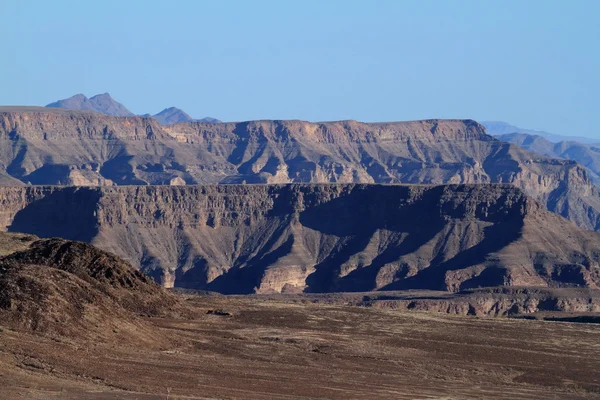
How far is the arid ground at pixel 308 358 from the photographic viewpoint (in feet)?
193

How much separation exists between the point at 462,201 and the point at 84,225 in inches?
2156

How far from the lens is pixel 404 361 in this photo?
78500mm

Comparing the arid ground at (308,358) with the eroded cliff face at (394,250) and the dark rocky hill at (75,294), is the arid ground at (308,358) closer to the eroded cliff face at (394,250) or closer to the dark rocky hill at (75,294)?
the dark rocky hill at (75,294)

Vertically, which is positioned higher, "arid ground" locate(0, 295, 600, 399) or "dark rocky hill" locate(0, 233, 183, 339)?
"dark rocky hill" locate(0, 233, 183, 339)

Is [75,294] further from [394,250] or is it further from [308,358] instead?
[394,250]

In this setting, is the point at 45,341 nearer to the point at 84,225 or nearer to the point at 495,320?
the point at 495,320

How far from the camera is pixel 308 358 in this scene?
7569 cm

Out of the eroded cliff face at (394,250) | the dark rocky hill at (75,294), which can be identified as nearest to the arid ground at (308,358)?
the dark rocky hill at (75,294)

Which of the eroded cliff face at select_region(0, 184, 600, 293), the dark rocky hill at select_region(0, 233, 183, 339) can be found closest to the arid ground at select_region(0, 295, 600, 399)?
the dark rocky hill at select_region(0, 233, 183, 339)

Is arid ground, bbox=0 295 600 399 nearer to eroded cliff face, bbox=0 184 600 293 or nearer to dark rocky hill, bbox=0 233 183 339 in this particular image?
dark rocky hill, bbox=0 233 183 339

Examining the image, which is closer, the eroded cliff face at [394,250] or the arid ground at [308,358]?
the arid ground at [308,358]

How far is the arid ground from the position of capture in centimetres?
5891

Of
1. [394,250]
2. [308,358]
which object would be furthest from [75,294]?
[394,250]

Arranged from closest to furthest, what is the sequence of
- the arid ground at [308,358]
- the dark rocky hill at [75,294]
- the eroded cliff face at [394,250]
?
the arid ground at [308,358]
the dark rocky hill at [75,294]
the eroded cliff face at [394,250]
